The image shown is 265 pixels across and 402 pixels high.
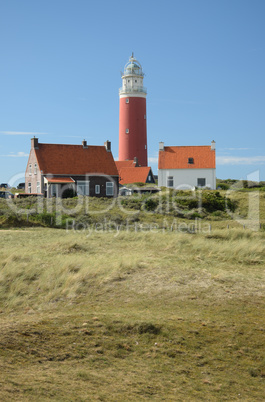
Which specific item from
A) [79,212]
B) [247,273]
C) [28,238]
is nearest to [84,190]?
[79,212]

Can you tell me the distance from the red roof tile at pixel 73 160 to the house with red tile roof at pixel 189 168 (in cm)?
750

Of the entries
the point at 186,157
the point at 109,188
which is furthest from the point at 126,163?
the point at 109,188

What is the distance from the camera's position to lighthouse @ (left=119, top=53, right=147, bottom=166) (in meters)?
57.5

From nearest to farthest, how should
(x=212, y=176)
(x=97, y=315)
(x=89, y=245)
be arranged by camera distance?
(x=97, y=315) < (x=89, y=245) < (x=212, y=176)

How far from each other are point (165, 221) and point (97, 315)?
60.7 ft

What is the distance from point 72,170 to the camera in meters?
42.3

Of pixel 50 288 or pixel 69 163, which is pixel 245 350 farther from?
pixel 69 163

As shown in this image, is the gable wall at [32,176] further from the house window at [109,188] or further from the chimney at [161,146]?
the chimney at [161,146]

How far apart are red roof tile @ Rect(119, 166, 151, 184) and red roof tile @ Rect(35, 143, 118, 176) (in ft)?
31.3

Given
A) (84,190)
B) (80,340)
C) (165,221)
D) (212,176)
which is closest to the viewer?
Result: (80,340)

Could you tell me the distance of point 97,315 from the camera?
9.44 metres

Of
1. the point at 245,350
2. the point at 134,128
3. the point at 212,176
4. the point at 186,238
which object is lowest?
the point at 245,350

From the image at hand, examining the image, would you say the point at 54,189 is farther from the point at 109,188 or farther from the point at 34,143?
the point at 109,188

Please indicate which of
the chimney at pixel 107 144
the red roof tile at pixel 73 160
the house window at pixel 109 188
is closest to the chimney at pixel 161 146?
the chimney at pixel 107 144
